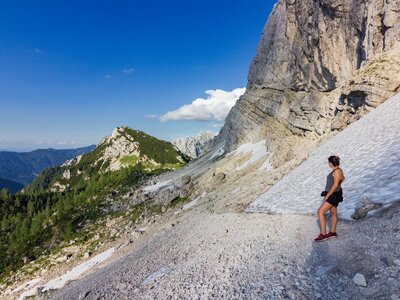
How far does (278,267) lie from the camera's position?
10.7 metres

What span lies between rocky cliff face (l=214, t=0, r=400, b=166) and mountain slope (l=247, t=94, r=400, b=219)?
5.94 m

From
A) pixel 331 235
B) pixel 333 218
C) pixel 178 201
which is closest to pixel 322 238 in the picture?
pixel 331 235

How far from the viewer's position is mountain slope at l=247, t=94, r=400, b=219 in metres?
13.6

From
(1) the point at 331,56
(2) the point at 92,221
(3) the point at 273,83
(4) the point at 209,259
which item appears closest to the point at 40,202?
(2) the point at 92,221

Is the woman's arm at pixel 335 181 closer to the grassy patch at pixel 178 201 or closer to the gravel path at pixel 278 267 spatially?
the gravel path at pixel 278 267

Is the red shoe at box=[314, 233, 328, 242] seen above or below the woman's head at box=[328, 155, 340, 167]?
below

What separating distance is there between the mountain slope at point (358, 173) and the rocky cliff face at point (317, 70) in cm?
594

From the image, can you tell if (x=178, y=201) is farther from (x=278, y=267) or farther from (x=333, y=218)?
(x=278, y=267)

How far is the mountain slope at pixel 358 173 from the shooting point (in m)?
13.6

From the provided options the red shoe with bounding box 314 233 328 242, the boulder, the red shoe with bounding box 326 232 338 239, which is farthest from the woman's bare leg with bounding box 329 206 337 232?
the boulder

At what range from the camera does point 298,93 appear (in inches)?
1982

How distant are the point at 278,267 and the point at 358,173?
9283 mm

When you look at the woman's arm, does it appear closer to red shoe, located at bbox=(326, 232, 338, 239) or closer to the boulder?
red shoe, located at bbox=(326, 232, 338, 239)

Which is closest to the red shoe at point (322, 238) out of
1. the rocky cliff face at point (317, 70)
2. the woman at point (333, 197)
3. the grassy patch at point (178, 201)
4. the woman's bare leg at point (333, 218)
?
the woman at point (333, 197)
